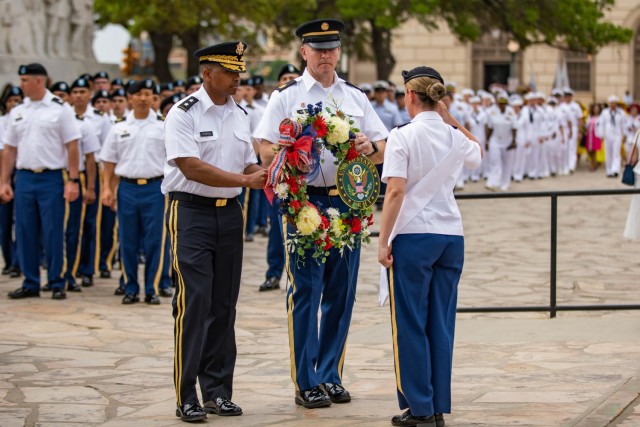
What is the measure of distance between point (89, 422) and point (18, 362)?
6.94ft

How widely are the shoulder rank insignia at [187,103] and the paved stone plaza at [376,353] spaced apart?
181 cm

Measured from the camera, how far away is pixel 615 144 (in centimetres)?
3406

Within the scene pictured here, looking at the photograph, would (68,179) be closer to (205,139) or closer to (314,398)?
(205,139)

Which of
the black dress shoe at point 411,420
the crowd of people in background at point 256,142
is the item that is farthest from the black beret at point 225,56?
the crowd of people in background at point 256,142

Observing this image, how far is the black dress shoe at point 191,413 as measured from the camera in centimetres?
781

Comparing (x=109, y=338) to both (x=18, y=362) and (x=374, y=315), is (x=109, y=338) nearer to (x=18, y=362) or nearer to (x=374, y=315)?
(x=18, y=362)

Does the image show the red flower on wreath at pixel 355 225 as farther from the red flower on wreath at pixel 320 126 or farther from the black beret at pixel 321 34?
the black beret at pixel 321 34

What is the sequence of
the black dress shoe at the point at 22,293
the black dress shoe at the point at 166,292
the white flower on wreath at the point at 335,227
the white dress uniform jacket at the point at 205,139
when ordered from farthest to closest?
the black dress shoe at the point at 166,292, the black dress shoe at the point at 22,293, the white flower on wreath at the point at 335,227, the white dress uniform jacket at the point at 205,139

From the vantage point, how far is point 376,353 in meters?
10.2

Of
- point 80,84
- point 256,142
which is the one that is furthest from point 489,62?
point 256,142

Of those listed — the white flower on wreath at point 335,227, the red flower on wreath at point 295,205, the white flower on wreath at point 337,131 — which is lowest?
the white flower on wreath at point 335,227

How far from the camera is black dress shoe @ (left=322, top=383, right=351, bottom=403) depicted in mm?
8297

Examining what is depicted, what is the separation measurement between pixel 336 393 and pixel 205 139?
5.74 feet

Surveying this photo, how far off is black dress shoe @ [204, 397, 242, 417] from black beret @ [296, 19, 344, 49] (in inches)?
86.4
